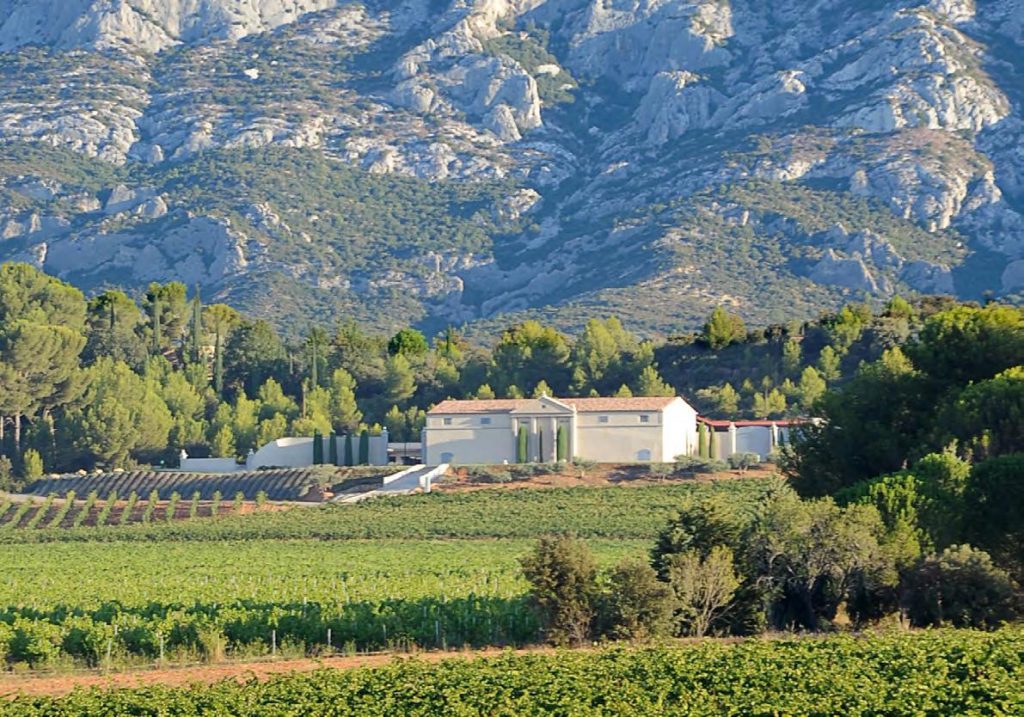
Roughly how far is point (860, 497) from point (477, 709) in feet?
60.1

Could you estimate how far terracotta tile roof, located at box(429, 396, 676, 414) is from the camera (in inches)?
3465

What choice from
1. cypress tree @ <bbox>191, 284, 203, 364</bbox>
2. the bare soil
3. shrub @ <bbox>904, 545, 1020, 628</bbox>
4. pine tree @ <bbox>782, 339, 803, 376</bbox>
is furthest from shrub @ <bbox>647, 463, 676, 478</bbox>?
shrub @ <bbox>904, 545, 1020, 628</bbox>

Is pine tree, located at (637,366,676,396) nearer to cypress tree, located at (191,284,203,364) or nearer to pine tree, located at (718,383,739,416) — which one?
pine tree, located at (718,383,739,416)

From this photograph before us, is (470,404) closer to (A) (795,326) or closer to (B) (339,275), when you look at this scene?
(A) (795,326)

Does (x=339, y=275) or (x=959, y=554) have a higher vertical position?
(x=339, y=275)

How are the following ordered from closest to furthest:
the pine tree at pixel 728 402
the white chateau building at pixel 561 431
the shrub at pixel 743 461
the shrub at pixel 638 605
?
the shrub at pixel 638 605
the shrub at pixel 743 461
the white chateau building at pixel 561 431
the pine tree at pixel 728 402

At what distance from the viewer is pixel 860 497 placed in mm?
43469

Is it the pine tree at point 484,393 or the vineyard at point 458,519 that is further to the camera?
the pine tree at point 484,393

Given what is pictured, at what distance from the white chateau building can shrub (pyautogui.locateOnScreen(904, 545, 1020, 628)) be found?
158ft

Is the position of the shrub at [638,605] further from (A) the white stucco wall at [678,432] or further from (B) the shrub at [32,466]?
(B) the shrub at [32,466]

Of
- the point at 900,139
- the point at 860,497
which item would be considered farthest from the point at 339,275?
the point at 860,497

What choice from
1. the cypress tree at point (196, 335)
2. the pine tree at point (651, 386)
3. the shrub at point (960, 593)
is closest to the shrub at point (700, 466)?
the pine tree at point (651, 386)

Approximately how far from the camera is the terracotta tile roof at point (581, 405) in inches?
3465

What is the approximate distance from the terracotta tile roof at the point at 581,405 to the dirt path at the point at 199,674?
51356mm
